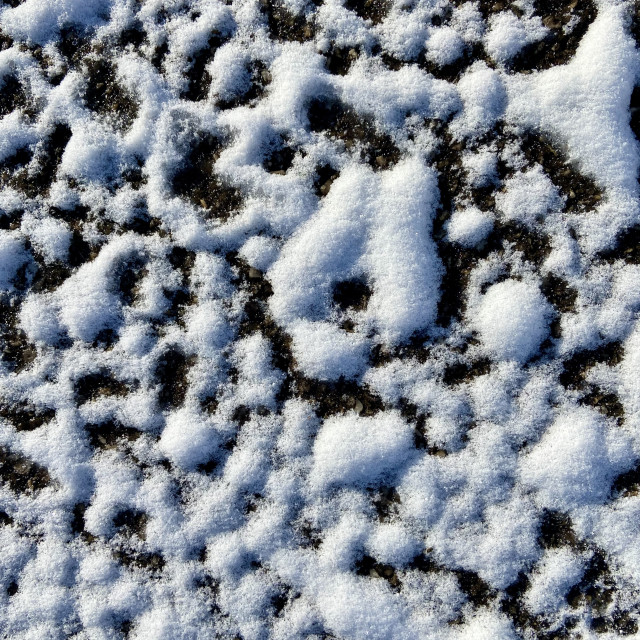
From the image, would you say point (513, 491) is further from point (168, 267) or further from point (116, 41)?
point (116, 41)

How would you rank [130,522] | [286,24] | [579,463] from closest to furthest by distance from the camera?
[579,463], [130,522], [286,24]

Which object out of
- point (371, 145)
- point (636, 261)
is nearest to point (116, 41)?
point (371, 145)

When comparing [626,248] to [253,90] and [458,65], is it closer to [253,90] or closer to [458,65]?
Answer: [458,65]

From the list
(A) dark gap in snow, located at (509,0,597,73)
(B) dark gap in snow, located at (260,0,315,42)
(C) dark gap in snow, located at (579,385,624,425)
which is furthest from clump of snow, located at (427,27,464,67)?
(C) dark gap in snow, located at (579,385,624,425)

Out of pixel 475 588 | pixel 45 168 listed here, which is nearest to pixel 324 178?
pixel 45 168

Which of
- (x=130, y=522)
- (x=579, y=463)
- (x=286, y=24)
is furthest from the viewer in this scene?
(x=286, y=24)

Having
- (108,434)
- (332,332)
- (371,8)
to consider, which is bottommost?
(108,434)

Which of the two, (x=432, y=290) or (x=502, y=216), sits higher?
(x=502, y=216)

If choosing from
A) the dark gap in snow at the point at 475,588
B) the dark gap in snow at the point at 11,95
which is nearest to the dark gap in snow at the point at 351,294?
the dark gap in snow at the point at 475,588

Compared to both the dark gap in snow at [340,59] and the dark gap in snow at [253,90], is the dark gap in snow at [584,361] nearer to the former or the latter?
the dark gap in snow at [340,59]
